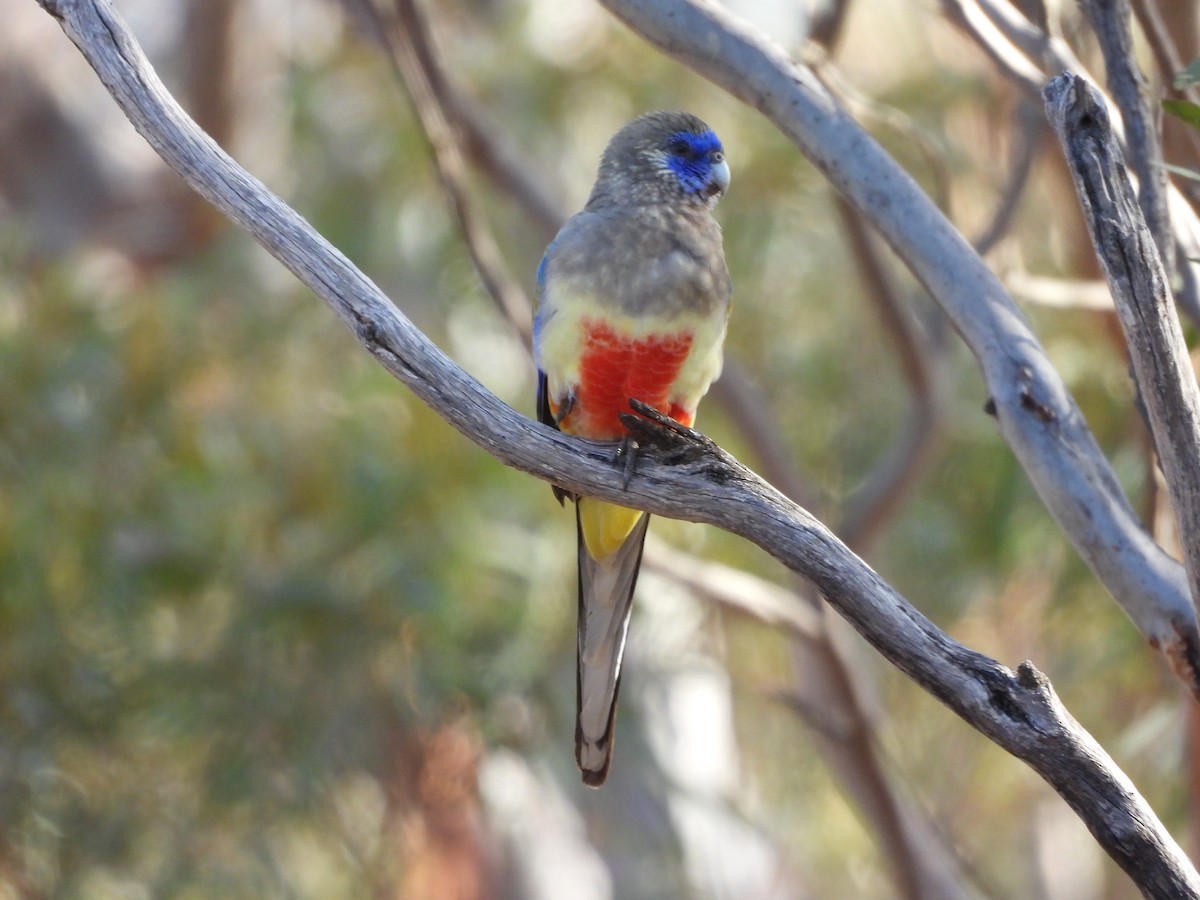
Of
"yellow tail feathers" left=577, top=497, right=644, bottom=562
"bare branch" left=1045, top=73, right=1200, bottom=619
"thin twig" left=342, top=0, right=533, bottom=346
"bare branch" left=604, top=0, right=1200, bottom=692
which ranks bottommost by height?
"yellow tail feathers" left=577, top=497, right=644, bottom=562

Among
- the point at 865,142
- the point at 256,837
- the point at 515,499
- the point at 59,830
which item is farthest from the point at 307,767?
the point at 865,142

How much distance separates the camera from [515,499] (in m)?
7.27

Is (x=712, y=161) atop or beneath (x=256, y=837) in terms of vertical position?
atop

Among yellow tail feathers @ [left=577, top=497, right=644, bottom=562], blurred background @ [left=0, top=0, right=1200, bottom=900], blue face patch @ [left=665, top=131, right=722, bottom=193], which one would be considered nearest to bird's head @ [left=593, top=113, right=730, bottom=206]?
blue face patch @ [left=665, top=131, right=722, bottom=193]

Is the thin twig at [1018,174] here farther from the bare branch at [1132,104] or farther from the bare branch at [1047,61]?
the bare branch at [1132,104]

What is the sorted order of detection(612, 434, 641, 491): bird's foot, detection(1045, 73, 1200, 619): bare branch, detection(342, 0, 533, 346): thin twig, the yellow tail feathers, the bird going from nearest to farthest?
detection(1045, 73, 1200, 619): bare branch
detection(612, 434, 641, 491): bird's foot
the bird
the yellow tail feathers
detection(342, 0, 533, 346): thin twig

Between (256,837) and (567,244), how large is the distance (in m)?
4.28

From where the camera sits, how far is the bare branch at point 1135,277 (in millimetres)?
2504

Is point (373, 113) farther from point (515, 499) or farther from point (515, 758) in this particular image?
point (515, 758)

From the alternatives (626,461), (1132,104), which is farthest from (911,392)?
(626,461)

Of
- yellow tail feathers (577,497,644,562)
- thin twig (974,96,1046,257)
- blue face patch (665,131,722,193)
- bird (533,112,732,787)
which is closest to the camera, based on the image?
bird (533,112,732,787)

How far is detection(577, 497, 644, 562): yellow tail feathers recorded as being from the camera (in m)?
4.43

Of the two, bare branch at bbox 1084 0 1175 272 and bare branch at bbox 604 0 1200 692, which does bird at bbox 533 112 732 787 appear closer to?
bare branch at bbox 604 0 1200 692

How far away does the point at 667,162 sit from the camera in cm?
472
